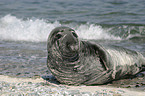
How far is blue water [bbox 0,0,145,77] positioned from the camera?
5.96m

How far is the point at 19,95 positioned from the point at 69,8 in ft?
43.8

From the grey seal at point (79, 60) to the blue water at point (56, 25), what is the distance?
994 millimetres

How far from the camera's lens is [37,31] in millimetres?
11047

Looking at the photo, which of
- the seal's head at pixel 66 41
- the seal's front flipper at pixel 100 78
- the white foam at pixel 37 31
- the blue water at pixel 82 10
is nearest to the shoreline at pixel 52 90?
the seal's front flipper at pixel 100 78

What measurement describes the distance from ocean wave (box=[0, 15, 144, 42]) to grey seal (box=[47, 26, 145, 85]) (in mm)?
5852

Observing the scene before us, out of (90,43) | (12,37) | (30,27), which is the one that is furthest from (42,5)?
(90,43)

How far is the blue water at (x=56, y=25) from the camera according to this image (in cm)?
596

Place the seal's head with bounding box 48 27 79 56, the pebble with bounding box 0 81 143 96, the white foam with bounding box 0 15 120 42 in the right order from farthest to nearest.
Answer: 1. the white foam with bounding box 0 15 120 42
2. the seal's head with bounding box 48 27 79 56
3. the pebble with bounding box 0 81 143 96

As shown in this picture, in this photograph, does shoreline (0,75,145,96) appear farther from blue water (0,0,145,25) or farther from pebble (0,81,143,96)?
Answer: blue water (0,0,145,25)

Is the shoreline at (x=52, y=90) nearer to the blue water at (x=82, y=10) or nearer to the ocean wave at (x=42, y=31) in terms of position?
the ocean wave at (x=42, y=31)

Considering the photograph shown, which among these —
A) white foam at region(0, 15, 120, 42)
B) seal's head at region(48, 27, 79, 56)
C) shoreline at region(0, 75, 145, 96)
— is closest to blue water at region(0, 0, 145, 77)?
white foam at region(0, 15, 120, 42)

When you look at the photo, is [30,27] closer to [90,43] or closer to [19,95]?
[90,43]

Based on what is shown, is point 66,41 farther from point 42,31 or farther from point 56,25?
point 56,25

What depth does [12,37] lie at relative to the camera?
10.2 metres
